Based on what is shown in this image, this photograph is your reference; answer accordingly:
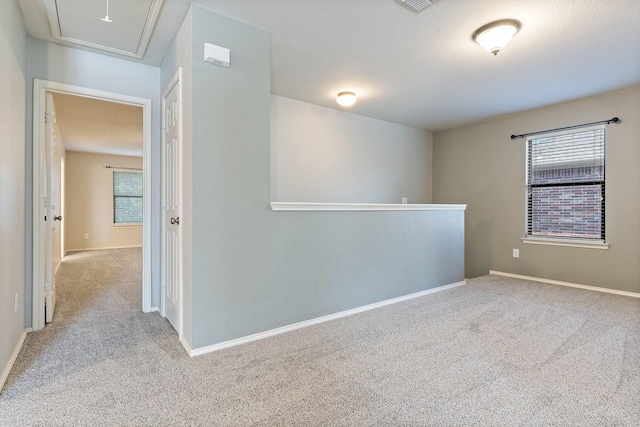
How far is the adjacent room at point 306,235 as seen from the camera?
67.3 inches

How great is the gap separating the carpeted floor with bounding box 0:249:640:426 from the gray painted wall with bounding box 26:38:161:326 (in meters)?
0.82

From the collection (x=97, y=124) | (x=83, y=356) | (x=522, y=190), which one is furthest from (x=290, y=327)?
(x=97, y=124)

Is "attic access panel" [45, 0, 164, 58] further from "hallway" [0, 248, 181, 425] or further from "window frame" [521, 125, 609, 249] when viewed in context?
"window frame" [521, 125, 609, 249]

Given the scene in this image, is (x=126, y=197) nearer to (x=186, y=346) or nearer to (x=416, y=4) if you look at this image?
(x=186, y=346)

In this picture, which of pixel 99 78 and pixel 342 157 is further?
pixel 342 157

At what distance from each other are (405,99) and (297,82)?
1477mm

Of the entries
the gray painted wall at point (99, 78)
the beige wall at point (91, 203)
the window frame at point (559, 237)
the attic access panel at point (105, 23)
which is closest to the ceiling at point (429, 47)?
the attic access panel at point (105, 23)

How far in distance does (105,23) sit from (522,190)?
5.17 metres

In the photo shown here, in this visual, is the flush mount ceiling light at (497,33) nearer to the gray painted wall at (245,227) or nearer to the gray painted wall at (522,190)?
the gray painted wall at (245,227)

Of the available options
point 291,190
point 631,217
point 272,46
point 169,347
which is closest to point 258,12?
point 272,46

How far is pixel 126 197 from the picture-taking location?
26.0ft

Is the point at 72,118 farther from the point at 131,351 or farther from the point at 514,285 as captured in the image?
the point at 514,285

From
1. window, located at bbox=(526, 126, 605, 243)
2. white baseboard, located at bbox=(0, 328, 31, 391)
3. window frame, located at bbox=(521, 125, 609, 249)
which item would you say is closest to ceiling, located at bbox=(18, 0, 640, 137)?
window frame, located at bbox=(521, 125, 609, 249)

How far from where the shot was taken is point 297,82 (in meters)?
3.52
